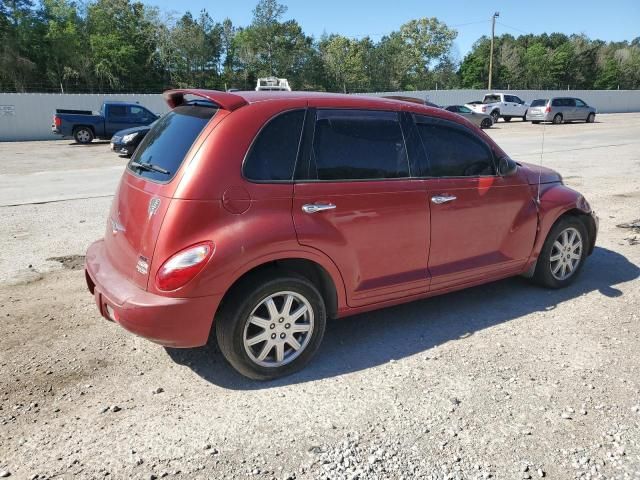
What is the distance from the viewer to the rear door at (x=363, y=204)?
3.40 m

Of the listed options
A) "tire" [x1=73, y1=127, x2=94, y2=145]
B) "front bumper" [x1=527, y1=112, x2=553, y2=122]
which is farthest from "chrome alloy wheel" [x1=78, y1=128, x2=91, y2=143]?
"front bumper" [x1=527, y1=112, x2=553, y2=122]

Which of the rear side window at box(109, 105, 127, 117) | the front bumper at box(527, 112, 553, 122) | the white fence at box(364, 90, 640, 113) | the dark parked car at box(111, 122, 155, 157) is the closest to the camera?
the dark parked car at box(111, 122, 155, 157)

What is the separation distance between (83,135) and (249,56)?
4563cm

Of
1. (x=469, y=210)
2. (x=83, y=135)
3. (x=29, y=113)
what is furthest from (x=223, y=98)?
(x=29, y=113)

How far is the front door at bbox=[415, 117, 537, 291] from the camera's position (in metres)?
3.99

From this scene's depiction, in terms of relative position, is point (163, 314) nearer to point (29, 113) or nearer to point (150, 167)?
point (150, 167)

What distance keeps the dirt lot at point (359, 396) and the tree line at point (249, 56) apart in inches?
1687

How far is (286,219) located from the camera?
324 centimetres

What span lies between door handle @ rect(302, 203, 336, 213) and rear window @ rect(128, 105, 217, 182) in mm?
830

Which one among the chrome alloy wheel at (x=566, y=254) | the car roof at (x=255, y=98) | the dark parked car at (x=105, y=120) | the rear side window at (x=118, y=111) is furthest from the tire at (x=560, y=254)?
the rear side window at (x=118, y=111)

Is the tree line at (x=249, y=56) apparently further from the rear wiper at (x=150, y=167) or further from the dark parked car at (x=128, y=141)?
the rear wiper at (x=150, y=167)

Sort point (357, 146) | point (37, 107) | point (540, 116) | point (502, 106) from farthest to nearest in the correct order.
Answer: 1. point (502, 106)
2. point (540, 116)
3. point (37, 107)
4. point (357, 146)

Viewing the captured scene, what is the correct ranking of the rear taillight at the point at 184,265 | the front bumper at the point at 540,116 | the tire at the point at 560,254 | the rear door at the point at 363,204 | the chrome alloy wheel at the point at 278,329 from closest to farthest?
the rear taillight at the point at 184,265
the chrome alloy wheel at the point at 278,329
the rear door at the point at 363,204
the tire at the point at 560,254
the front bumper at the point at 540,116

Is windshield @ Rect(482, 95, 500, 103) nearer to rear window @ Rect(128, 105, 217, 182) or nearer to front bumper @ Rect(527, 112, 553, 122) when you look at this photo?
front bumper @ Rect(527, 112, 553, 122)
